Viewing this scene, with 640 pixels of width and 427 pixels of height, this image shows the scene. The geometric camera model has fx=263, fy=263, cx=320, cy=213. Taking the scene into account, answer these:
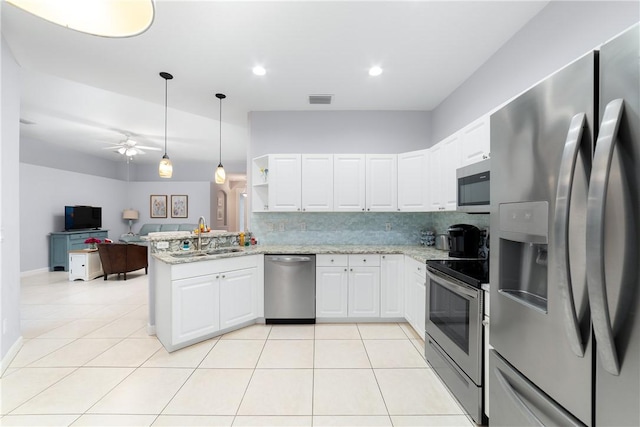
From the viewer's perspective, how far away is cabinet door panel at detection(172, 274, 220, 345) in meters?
2.59

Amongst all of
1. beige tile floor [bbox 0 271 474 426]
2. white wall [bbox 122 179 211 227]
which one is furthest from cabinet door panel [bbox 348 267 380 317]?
white wall [bbox 122 179 211 227]

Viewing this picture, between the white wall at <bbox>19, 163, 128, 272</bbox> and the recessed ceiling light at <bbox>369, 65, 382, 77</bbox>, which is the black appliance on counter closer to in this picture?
the recessed ceiling light at <bbox>369, 65, 382, 77</bbox>

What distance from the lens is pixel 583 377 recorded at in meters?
0.87

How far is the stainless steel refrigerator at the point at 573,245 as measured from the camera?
0.72m

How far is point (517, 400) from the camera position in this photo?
3.81ft

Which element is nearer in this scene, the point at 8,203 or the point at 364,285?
the point at 8,203

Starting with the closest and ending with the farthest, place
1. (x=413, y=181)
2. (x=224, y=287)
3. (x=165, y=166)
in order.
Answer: (x=224, y=287)
(x=413, y=181)
(x=165, y=166)

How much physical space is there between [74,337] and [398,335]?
11.8 feet

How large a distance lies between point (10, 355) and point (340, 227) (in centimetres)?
364

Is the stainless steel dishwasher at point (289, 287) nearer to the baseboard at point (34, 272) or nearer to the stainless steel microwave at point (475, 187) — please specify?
the stainless steel microwave at point (475, 187)

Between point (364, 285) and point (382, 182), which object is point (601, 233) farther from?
point (382, 182)

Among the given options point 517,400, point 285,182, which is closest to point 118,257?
point 285,182

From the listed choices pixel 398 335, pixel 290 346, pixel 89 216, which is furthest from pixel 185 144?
pixel 398 335

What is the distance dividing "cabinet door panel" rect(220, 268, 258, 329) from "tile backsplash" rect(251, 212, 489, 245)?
33.3 inches
